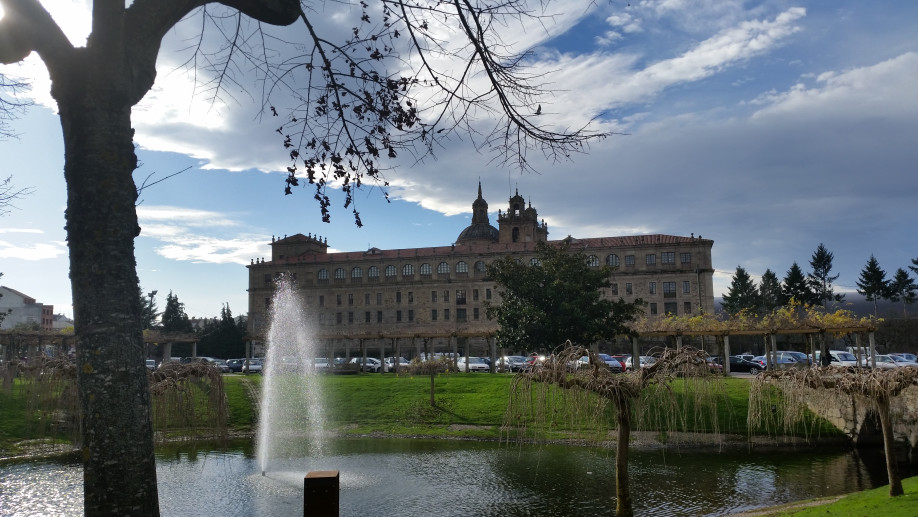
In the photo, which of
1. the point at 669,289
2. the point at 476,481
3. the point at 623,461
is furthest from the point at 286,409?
the point at 669,289

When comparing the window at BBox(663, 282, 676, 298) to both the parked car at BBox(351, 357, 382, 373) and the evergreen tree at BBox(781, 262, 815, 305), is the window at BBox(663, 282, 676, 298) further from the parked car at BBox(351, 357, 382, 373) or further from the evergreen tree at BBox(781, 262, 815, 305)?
the parked car at BBox(351, 357, 382, 373)

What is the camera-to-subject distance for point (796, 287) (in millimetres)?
81188

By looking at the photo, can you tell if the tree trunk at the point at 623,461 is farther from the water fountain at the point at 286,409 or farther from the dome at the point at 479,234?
the dome at the point at 479,234

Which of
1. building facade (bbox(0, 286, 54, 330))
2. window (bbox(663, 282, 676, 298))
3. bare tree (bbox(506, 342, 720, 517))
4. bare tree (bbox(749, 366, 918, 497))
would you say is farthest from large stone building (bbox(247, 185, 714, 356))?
bare tree (bbox(506, 342, 720, 517))

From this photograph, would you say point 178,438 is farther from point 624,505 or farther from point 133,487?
point 133,487

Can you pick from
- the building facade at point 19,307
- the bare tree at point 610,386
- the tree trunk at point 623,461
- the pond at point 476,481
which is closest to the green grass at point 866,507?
the pond at point 476,481

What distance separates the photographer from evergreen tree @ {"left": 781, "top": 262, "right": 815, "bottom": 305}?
80562mm

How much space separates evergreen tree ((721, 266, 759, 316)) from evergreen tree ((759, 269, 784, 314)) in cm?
102

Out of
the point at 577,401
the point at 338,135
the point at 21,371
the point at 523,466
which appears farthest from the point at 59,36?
the point at 21,371

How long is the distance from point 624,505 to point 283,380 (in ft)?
93.9

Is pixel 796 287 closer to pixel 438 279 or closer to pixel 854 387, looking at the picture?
pixel 438 279

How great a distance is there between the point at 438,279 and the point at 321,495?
3000 inches

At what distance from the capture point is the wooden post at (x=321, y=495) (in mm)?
5613

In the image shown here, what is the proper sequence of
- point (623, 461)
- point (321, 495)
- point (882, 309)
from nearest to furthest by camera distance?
point (321, 495), point (623, 461), point (882, 309)
